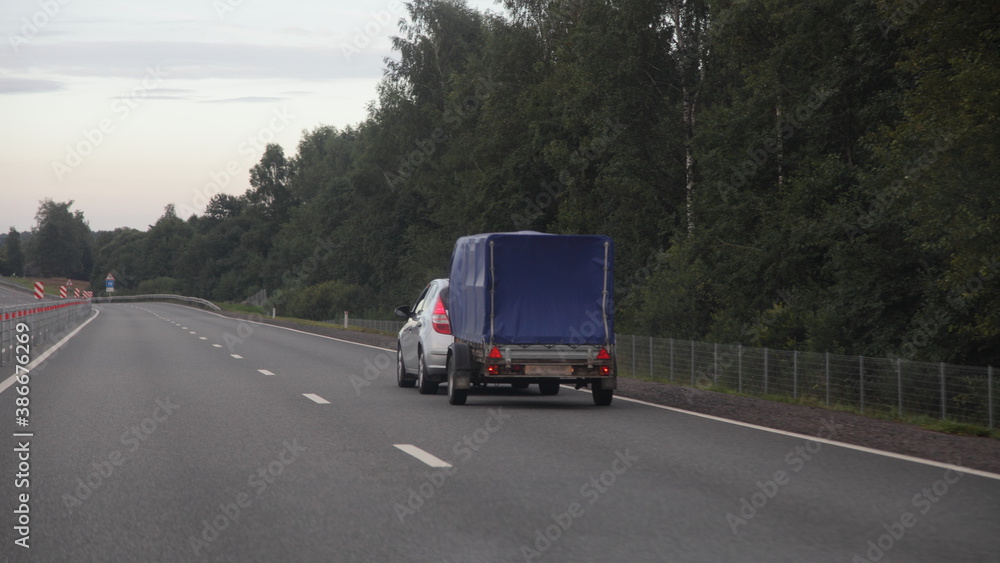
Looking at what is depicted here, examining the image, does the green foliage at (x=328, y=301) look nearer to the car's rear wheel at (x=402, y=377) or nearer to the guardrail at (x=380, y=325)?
the guardrail at (x=380, y=325)

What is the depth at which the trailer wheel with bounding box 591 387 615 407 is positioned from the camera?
1588 centimetres

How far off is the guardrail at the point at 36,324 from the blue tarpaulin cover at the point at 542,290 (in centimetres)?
1221

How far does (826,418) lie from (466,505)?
835 cm

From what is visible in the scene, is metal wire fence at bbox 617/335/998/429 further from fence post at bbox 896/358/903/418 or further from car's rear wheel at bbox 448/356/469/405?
car's rear wheel at bbox 448/356/469/405

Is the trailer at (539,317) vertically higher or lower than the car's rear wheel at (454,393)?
higher

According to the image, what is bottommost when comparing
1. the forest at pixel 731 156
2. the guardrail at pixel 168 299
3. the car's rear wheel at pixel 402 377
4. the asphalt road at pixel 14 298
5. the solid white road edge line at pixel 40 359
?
the guardrail at pixel 168 299

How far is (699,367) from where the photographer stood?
22906mm

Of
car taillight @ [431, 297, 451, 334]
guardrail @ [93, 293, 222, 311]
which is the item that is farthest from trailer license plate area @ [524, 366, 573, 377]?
guardrail @ [93, 293, 222, 311]

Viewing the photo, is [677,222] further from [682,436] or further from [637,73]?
[682,436]

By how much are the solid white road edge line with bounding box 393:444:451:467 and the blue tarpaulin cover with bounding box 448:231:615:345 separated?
4.39 meters

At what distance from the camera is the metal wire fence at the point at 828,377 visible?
16.5 m

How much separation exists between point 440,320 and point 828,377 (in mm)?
6821

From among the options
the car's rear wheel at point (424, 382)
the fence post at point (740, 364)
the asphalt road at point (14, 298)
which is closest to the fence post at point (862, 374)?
the fence post at point (740, 364)

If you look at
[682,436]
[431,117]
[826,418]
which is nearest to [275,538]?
[682,436]
